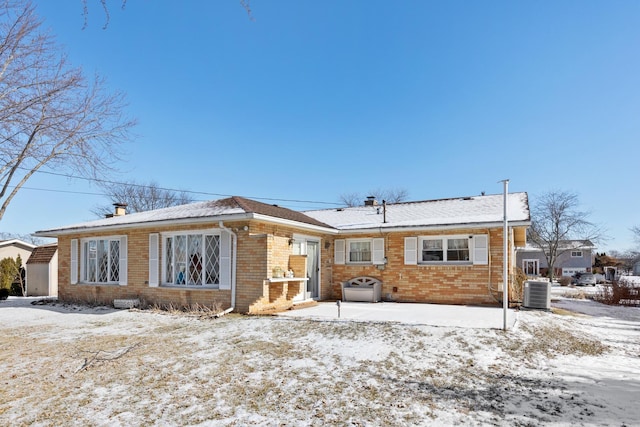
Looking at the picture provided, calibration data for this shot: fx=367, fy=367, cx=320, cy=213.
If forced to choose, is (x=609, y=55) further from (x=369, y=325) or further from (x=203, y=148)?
(x=203, y=148)

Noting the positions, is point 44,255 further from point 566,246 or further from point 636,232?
point 636,232

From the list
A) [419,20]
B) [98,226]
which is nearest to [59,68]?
[98,226]

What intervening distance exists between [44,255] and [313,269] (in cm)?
1575

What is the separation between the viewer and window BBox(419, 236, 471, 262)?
12.3 metres

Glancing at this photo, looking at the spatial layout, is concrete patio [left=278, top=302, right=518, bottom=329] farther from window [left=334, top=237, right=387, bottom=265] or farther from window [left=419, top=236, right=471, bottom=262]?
window [left=334, top=237, right=387, bottom=265]

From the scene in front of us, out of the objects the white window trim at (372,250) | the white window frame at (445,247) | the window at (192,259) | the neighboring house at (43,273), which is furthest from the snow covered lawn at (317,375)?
the neighboring house at (43,273)

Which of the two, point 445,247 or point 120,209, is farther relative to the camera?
point 120,209

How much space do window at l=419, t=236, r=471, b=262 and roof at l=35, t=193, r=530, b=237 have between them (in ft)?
2.15

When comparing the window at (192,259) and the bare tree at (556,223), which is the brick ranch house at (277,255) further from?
the bare tree at (556,223)

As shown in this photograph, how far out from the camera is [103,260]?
1339 cm

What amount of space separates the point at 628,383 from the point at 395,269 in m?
8.41

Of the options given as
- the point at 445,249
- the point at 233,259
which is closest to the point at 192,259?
the point at 233,259

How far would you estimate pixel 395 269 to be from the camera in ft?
43.5

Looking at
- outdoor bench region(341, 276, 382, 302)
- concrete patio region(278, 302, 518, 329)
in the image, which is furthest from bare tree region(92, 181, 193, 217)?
concrete patio region(278, 302, 518, 329)
